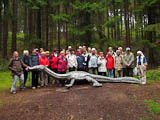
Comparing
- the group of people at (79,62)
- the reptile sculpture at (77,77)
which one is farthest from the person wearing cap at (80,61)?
the reptile sculpture at (77,77)

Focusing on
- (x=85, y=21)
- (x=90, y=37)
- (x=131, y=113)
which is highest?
(x=85, y=21)

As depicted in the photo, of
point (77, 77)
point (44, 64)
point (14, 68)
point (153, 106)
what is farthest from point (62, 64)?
point (153, 106)

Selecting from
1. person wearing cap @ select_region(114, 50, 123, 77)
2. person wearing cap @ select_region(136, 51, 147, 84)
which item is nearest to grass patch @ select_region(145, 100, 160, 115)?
person wearing cap @ select_region(136, 51, 147, 84)

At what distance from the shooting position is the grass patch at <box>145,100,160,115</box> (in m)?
5.30

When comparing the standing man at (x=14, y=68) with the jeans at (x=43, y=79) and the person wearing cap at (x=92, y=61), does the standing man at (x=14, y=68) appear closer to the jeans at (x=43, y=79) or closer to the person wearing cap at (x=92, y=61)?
the jeans at (x=43, y=79)

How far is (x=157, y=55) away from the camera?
21.8m

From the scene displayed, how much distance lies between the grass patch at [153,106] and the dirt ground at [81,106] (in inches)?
6.7

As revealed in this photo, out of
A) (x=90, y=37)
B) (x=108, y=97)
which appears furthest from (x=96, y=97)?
(x=90, y=37)

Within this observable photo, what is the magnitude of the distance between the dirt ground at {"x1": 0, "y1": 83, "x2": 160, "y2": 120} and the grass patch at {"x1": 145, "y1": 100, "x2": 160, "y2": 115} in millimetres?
170

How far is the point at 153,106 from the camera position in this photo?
565 cm

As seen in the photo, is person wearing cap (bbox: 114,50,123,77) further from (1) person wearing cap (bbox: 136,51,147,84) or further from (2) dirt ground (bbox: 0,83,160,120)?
(2) dirt ground (bbox: 0,83,160,120)

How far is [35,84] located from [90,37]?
920 cm

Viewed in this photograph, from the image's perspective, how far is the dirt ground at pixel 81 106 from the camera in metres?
4.99

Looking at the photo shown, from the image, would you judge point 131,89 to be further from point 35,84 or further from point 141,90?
point 35,84
